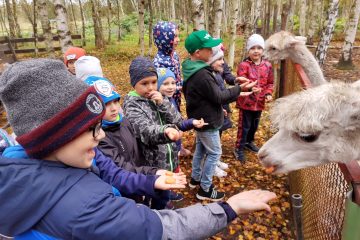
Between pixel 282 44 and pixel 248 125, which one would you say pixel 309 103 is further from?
pixel 282 44

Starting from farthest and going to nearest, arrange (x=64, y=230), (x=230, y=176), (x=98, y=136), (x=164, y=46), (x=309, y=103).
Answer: (x=230, y=176), (x=164, y=46), (x=309, y=103), (x=98, y=136), (x=64, y=230)

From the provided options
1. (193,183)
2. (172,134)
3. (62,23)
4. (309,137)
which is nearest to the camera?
(309,137)

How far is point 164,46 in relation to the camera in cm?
407

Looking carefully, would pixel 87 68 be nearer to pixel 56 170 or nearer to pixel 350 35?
pixel 56 170

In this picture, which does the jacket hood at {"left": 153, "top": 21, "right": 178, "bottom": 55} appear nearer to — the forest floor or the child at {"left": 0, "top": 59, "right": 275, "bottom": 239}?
the forest floor

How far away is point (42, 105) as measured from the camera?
1089 mm

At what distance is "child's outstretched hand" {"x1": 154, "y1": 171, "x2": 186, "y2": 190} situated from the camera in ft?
5.21

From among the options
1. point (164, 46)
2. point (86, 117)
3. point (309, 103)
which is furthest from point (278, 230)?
point (86, 117)

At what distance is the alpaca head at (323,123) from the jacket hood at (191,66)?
4.41 feet

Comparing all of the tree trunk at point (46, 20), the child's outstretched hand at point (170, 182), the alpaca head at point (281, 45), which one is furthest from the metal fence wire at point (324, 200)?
the tree trunk at point (46, 20)

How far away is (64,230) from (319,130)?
1.65m

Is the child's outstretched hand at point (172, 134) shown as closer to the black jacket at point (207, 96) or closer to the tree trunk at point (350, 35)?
the black jacket at point (207, 96)

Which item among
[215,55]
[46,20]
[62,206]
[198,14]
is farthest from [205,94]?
[46,20]

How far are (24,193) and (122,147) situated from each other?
1221 millimetres
